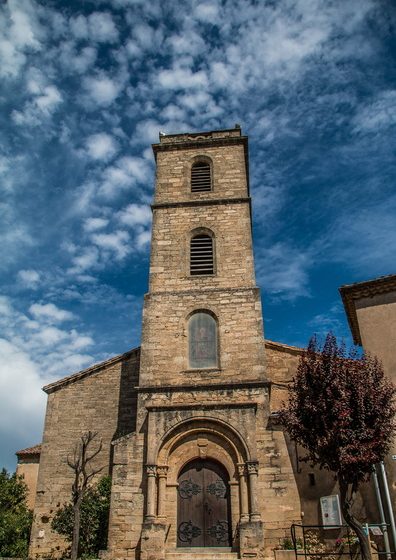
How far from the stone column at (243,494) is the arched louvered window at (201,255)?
6.44 meters

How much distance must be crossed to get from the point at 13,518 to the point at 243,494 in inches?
287

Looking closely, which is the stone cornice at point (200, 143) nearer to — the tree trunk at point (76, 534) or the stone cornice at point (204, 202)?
the stone cornice at point (204, 202)

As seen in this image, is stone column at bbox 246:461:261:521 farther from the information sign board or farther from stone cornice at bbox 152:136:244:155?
stone cornice at bbox 152:136:244:155

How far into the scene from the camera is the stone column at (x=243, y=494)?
12469mm

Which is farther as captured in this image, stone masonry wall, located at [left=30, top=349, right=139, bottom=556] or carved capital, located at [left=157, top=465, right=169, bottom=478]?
stone masonry wall, located at [left=30, top=349, right=139, bottom=556]

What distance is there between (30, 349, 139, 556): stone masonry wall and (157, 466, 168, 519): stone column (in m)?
2.78

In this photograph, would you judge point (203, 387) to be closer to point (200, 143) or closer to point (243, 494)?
point (243, 494)

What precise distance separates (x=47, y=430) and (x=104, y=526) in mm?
3828

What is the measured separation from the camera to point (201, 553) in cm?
1205

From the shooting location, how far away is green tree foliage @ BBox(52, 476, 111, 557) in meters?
13.5

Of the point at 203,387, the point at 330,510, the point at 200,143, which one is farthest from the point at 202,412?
the point at 200,143

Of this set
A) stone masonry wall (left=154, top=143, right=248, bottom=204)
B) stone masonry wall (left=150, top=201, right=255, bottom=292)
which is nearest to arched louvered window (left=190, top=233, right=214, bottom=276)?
stone masonry wall (left=150, top=201, right=255, bottom=292)

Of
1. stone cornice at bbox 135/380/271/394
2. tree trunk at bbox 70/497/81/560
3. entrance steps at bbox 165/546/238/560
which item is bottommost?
entrance steps at bbox 165/546/238/560

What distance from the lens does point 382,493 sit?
40.5ft
